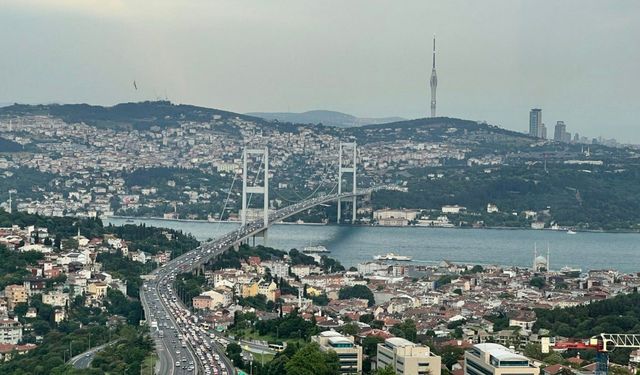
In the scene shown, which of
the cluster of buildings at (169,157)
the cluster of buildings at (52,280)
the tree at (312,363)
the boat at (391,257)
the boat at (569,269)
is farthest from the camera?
the cluster of buildings at (169,157)

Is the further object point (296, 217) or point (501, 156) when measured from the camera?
point (501, 156)

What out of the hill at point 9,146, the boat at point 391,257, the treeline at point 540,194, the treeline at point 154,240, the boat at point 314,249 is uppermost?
the hill at point 9,146

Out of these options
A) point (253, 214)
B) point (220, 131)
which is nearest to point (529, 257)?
point (253, 214)

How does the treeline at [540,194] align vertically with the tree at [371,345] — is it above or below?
above

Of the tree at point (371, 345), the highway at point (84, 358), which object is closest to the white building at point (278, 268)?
the highway at point (84, 358)

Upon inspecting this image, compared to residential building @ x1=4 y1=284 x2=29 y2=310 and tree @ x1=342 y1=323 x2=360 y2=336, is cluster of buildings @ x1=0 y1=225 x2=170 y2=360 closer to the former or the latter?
residential building @ x1=4 y1=284 x2=29 y2=310

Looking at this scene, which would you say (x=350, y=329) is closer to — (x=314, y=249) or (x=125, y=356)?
(x=125, y=356)

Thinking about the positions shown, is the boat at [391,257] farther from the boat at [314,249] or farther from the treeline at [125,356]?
the treeline at [125,356]

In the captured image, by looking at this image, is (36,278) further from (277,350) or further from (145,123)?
(145,123)

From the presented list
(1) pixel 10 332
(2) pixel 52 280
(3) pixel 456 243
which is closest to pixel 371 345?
(1) pixel 10 332
